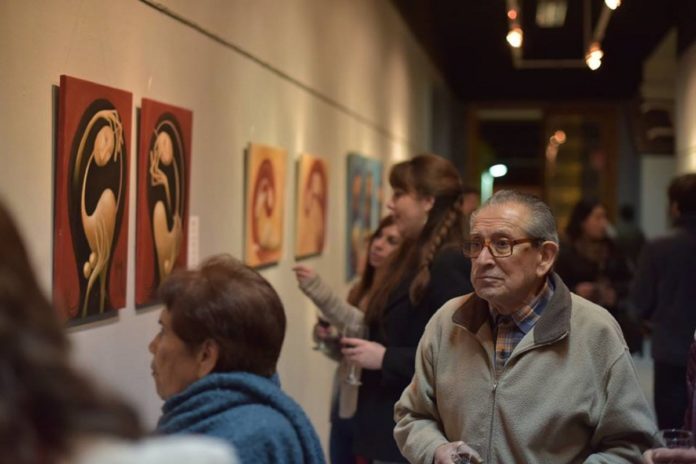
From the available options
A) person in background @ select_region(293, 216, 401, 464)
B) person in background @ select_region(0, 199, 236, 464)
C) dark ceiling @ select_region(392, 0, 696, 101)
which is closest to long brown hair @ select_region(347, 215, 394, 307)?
person in background @ select_region(293, 216, 401, 464)

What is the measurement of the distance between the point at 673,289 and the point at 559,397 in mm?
4333

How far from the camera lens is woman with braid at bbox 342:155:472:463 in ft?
15.7

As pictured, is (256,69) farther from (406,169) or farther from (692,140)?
(692,140)

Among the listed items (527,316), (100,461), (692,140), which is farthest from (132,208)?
(692,140)

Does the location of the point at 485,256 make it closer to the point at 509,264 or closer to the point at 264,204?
the point at 509,264

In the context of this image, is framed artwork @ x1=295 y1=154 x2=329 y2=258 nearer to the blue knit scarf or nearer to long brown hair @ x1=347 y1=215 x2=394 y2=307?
long brown hair @ x1=347 y1=215 x2=394 y2=307

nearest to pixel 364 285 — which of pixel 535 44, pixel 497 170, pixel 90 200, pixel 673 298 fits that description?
pixel 90 200

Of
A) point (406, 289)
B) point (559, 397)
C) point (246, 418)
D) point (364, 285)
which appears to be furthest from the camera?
point (364, 285)

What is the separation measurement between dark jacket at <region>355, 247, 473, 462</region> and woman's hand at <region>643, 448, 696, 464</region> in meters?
1.49

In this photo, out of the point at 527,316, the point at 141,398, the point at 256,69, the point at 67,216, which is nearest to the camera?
the point at 527,316

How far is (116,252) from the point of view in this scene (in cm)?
449

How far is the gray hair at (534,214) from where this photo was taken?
3.66 m

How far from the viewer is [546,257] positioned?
3.67 meters

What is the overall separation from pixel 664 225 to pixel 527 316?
66.5ft
